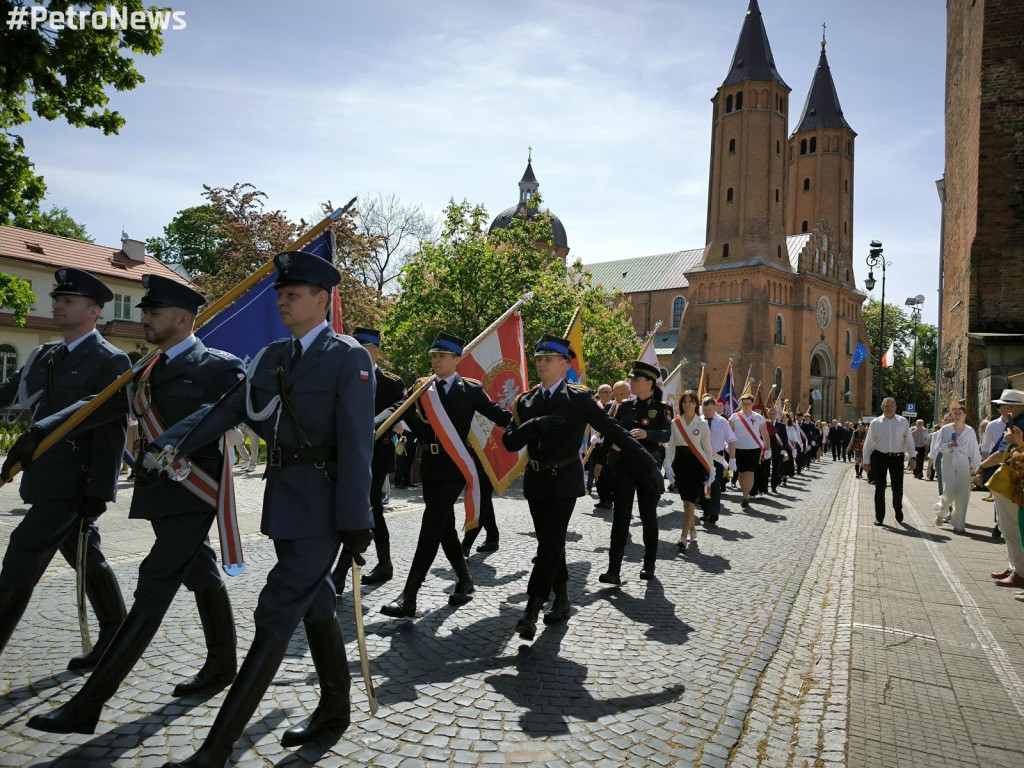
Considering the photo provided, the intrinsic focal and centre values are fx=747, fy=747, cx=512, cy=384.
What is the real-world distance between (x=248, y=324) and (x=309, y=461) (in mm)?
2058

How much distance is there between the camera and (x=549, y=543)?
5418 mm

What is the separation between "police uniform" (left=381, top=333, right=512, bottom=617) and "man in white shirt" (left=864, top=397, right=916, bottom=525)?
7972 mm

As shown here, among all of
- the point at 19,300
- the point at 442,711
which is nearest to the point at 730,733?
the point at 442,711

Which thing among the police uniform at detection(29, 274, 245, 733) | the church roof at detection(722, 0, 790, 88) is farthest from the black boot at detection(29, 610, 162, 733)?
the church roof at detection(722, 0, 790, 88)

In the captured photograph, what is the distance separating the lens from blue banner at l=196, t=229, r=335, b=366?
492cm

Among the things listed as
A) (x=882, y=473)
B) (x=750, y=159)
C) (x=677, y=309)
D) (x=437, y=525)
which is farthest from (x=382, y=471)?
(x=677, y=309)

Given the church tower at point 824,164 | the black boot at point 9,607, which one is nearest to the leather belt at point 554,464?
the black boot at point 9,607

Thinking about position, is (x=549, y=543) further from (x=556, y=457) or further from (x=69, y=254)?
(x=69, y=254)

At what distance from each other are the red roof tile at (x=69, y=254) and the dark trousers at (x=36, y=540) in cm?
3826

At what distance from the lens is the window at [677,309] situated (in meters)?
70.9

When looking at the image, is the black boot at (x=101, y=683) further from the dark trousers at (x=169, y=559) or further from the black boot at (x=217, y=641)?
the black boot at (x=217, y=641)

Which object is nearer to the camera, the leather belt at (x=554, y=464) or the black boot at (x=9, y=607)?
the black boot at (x=9, y=607)

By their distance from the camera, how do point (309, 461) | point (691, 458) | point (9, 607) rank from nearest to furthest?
point (309, 461) < point (9, 607) < point (691, 458)

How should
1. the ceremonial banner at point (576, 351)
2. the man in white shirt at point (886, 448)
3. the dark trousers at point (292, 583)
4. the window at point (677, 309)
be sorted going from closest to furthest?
1. the dark trousers at point (292, 583)
2. the ceremonial banner at point (576, 351)
3. the man in white shirt at point (886, 448)
4. the window at point (677, 309)
